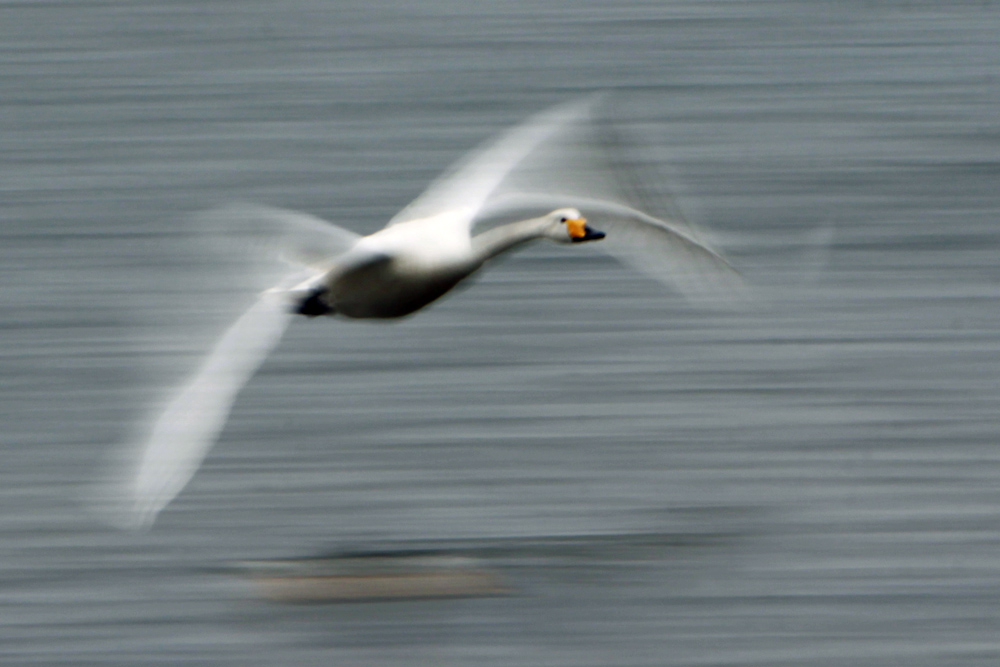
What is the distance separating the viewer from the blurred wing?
486cm

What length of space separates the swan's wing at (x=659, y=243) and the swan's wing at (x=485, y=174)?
0.08m

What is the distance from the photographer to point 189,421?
4.93 metres

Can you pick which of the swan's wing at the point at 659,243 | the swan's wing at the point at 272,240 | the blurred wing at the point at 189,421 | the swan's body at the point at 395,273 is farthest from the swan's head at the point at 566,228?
the blurred wing at the point at 189,421

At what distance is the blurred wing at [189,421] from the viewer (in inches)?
191

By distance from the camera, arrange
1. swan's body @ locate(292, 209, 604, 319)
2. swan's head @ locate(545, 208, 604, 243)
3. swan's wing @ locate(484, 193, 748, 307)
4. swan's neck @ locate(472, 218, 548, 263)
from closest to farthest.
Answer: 1. swan's body @ locate(292, 209, 604, 319)
2. swan's neck @ locate(472, 218, 548, 263)
3. swan's head @ locate(545, 208, 604, 243)
4. swan's wing @ locate(484, 193, 748, 307)

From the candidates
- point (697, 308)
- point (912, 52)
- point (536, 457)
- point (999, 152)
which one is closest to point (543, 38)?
point (912, 52)

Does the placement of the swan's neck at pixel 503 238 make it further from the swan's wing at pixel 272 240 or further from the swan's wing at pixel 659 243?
the swan's wing at pixel 272 240

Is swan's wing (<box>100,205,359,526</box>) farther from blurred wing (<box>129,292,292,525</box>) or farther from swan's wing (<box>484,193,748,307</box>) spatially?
swan's wing (<box>484,193,748,307</box>)

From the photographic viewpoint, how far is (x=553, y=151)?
20.4ft

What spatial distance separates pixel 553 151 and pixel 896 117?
264 inches

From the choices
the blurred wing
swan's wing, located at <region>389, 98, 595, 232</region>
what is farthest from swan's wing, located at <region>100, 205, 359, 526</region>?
swan's wing, located at <region>389, 98, 595, 232</region>

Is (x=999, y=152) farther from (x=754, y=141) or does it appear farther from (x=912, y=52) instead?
(x=912, y=52)

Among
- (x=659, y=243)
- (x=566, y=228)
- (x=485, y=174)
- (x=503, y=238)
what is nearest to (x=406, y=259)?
(x=503, y=238)

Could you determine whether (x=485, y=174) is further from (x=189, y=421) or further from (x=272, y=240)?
(x=189, y=421)
